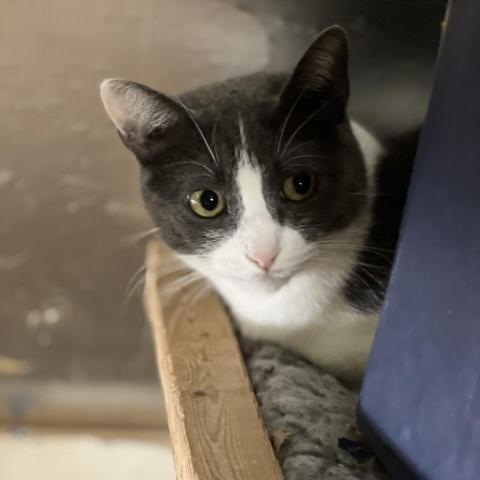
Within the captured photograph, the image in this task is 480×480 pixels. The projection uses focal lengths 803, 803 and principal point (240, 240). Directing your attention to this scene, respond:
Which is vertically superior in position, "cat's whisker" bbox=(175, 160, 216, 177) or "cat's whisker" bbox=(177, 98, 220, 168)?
"cat's whisker" bbox=(177, 98, 220, 168)

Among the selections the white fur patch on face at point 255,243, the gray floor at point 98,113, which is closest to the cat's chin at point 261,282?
the white fur patch on face at point 255,243

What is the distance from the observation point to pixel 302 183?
981 mm

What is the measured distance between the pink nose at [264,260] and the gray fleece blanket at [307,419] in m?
0.16

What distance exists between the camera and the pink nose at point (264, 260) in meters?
0.93

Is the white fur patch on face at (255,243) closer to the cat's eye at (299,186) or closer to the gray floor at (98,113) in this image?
the cat's eye at (299,186)

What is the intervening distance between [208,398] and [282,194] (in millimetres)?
261

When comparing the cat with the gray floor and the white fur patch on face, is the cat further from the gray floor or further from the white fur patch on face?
the gray floor

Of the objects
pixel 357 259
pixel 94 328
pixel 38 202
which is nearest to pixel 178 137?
pixel 357 259

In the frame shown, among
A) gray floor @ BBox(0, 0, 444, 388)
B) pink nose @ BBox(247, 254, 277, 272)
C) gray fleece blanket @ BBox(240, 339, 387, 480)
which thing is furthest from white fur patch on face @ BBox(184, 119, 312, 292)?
gray floor @ BBox(0, 0, 444, 388)

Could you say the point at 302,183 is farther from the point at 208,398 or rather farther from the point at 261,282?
the point at 208,398

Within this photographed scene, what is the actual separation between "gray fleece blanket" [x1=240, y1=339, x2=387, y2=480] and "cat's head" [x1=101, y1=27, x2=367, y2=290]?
0.12m

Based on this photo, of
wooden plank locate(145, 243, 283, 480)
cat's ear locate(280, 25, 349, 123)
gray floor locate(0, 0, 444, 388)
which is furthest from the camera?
gray floor locate(0, 0, 444, 388)

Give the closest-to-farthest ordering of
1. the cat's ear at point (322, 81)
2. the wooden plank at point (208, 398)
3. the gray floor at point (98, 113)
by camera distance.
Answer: the wooden plank at point (208, 398) → the cat's ear at point (322, 81) → the gray floor at point (98, 113)

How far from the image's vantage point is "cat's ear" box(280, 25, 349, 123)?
0.93 m
